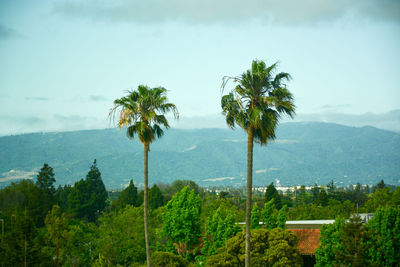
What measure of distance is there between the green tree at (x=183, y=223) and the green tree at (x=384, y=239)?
14.0 m

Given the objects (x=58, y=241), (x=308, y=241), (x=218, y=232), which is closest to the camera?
(x=218, y=232)

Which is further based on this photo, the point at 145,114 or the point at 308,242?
the point at 308,242

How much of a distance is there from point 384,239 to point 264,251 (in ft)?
23.8

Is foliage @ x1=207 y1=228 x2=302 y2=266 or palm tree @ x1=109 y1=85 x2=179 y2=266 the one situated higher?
palm tree @ x1=109 y1=85 x2=179 y2=266

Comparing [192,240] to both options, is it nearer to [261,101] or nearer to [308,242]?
[308,242]

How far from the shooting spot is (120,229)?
43.0 meters

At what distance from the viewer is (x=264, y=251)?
98.3 ft

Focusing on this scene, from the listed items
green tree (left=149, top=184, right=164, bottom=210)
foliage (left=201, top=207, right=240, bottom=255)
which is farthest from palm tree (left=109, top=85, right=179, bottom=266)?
green tree (left=149, top=184, right=164, bottom=210)

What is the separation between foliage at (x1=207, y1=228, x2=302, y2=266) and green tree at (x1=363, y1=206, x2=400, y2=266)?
467 cm

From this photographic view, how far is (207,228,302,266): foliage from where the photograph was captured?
29172 mm

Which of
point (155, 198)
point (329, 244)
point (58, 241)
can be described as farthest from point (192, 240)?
point (155, 198)

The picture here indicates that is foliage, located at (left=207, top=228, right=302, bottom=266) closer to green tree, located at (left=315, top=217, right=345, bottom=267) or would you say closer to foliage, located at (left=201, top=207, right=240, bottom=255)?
green tree, located at (left=315, top=217, right=345, bottom=267)

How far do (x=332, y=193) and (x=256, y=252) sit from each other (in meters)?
87.5

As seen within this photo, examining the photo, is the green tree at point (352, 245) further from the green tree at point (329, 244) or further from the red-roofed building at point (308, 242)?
the red-roofed building at point (308, 242)
